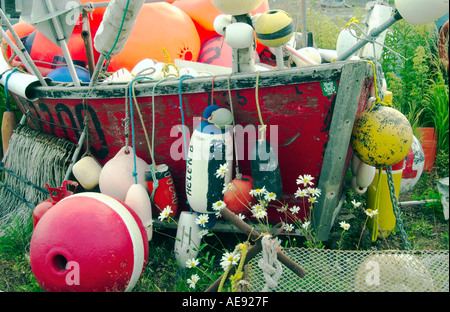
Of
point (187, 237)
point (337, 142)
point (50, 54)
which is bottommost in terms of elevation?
point (187, 237)

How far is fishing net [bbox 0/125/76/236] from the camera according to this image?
11.1 ft

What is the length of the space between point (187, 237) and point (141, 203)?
381 millimetres

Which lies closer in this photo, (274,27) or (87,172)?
(274,27)

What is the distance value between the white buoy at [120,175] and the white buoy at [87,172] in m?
0.19

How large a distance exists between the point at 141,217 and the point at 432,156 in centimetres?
306

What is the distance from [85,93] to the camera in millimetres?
3020

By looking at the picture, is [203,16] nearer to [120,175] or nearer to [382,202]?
[120,175]

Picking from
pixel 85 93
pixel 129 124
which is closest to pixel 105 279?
pixel 129 124

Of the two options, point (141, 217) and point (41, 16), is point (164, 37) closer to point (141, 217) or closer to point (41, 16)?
point (41, 16)

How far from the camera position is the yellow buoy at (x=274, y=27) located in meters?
2.41

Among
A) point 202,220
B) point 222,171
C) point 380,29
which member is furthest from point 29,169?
point 380,29

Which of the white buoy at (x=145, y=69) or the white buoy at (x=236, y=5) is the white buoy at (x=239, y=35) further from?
the white buoy at (x=145, y=69)

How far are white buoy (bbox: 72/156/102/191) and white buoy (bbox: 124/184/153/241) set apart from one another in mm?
511

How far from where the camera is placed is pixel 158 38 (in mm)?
3904
